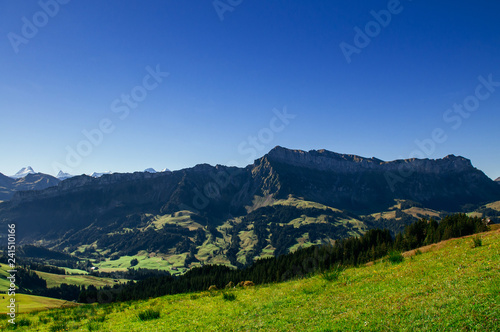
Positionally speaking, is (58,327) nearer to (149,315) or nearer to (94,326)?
(94,326)

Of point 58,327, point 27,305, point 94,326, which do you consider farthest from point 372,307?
point 27,305

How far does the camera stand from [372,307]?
13.9 meters

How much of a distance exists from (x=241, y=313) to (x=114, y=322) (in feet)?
37.7

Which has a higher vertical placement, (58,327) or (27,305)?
(58,327)

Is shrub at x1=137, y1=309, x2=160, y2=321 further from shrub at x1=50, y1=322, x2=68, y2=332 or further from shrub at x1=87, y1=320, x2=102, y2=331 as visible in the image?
shrub at x1=50, y1=322, x2=68, y2=332

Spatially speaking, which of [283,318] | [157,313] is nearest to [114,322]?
[157,313]

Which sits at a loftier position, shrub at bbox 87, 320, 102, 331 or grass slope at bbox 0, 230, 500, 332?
grass slope at bbox 0, 230, 500, 332

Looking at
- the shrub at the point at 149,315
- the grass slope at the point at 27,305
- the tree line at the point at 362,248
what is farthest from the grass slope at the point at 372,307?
the grass slope at the point at 27,305

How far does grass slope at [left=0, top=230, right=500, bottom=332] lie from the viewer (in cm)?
1141

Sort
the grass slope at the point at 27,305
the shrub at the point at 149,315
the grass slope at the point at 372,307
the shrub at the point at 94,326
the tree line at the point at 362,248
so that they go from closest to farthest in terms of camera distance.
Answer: the grass slope at the point at 372,307, the shrub at the point at 94,326, the shrub at the point at 149,315, the tree line at the point at 362,248, the grass slope at the point at 27,305

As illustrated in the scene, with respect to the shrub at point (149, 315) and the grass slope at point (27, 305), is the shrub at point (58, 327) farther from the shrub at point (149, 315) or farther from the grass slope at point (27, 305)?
the grass slope at point (27, 305)

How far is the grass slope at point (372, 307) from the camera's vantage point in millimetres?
11406

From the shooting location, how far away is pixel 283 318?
15.3m

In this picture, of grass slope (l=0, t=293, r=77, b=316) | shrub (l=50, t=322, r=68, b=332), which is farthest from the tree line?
grass slope (l=0, t=293, r=77, b=316)
